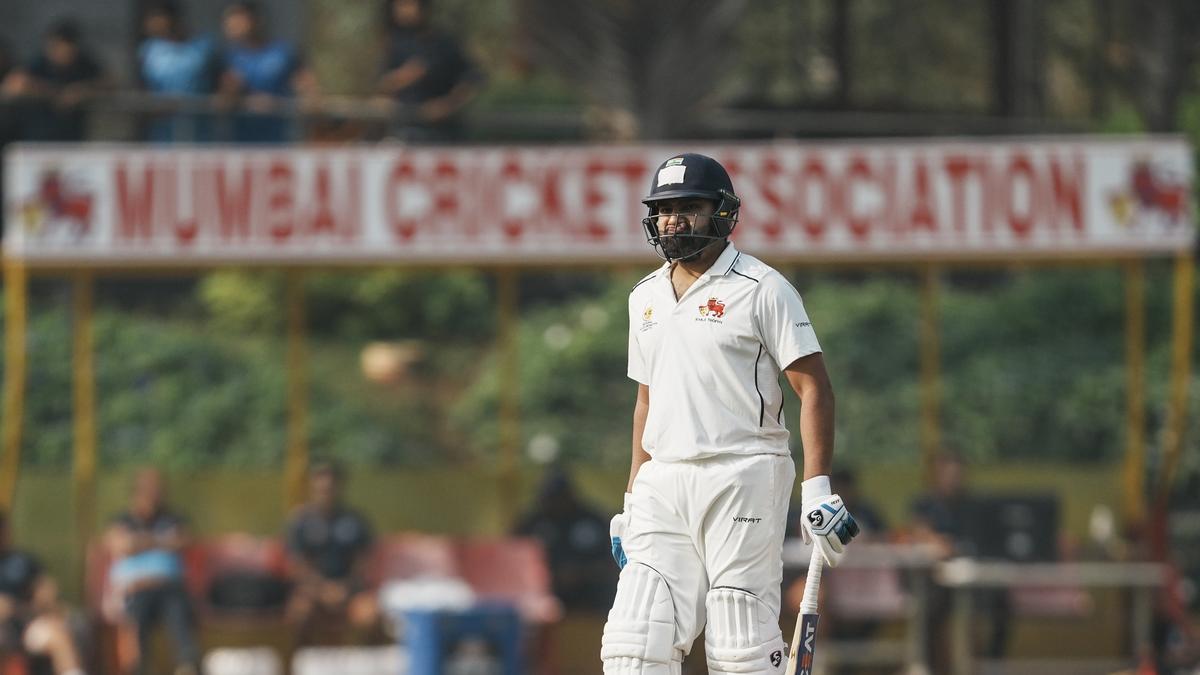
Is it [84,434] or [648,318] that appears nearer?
[648,318]

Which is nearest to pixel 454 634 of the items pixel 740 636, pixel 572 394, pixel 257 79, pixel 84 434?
pixel 84 434

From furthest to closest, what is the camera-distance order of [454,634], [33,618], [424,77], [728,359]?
[424,77]
[33,618]
[454,634]
[728,359]

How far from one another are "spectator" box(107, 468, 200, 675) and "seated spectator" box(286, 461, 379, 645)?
2.69 ft

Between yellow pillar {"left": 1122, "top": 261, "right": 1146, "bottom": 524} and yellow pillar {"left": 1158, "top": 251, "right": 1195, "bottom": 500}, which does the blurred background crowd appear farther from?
yellow pillar {"left": 1158, "top": 251, "right": 1195, "bottom": 500}

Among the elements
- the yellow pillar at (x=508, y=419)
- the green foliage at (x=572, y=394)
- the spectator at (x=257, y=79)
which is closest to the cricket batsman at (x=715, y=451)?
the yellow pillar at (x=508, y=419)

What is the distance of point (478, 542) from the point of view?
56.1ft

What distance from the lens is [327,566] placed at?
637 inches

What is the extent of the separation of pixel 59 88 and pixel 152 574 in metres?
4.76

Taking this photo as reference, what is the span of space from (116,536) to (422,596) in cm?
231

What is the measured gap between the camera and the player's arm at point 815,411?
308 inches

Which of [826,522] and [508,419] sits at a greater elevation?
[508,419]

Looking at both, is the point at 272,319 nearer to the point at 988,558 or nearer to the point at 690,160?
the point at 988,558

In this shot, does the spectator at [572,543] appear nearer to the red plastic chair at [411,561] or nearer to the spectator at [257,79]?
the red plastic chair at [411,561]

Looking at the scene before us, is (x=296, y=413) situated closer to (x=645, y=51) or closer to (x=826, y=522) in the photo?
(x=645, y=51)
